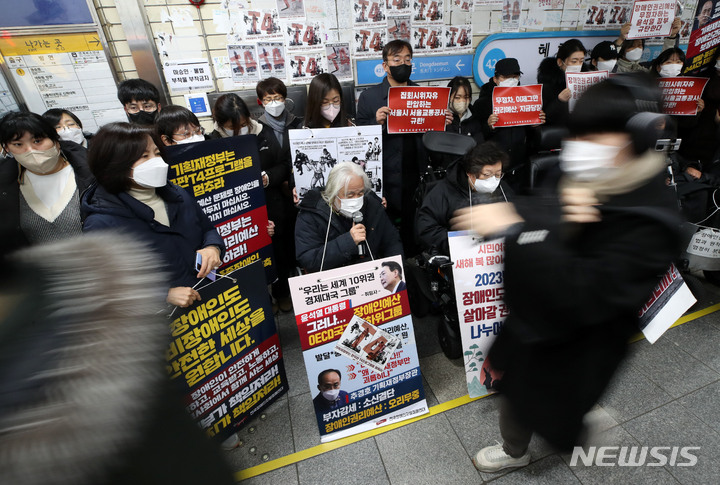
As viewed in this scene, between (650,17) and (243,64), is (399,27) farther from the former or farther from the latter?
(650,17)

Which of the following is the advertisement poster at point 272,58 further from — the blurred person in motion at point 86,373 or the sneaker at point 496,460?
the sneaker at point 496,460

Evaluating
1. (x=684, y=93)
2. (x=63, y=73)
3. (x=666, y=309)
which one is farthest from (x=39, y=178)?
(x=684, y=93)

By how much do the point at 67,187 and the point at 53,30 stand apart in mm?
2392

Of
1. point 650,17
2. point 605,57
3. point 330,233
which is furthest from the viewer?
point 650,17

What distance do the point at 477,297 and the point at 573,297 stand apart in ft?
3.81

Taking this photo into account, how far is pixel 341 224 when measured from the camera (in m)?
2.38

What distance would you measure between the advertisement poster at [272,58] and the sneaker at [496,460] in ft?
13.9

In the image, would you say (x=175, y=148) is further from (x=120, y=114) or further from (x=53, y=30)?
(x=53, y=30)

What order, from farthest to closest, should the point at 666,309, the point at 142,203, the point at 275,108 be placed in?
the point at 275,108 < the point at 666,309 < the point at 142,203

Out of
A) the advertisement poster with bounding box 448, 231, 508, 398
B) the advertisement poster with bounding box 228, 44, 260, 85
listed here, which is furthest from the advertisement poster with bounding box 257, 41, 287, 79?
the advertisement poster with bounding box 448, 231, 508, 398

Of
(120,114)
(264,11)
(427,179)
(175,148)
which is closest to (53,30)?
(120,114)

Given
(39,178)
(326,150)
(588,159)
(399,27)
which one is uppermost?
(399,27)

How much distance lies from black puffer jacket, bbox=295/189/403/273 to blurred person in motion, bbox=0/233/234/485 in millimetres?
1595

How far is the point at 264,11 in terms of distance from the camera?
12.4 ft
